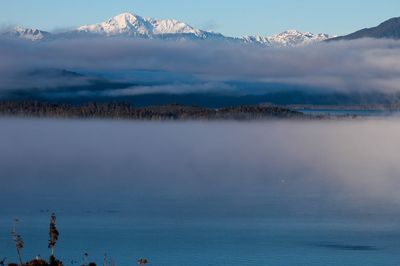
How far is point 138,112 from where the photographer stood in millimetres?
143375

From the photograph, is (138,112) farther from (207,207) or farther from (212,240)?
(212,240)

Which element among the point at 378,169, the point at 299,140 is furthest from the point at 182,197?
the point at 299,140

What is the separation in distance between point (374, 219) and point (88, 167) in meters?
23.9

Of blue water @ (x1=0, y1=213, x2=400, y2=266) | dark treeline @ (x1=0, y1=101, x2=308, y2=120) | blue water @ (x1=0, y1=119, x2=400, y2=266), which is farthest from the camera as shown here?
dark treeline @ (x1=0, y1=101, x2=308, y2=120)

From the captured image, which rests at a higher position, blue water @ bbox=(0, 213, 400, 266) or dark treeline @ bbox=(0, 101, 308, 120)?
blue water @ bbox=(0, 213, 400, 266)

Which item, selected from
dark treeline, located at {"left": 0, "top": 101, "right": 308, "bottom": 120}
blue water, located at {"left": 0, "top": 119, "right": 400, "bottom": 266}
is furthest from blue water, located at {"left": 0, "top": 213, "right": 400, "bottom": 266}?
dark treeline, located at {"left": 0, "top": 101, "right": 308, "bottom": 120}

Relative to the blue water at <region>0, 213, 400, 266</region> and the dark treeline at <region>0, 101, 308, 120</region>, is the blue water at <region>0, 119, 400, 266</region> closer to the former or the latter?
the blue water at <region>0, 213, 400, 266</region>

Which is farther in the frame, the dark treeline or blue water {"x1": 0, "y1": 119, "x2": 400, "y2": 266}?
the dark treeline

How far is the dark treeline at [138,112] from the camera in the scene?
14400cm

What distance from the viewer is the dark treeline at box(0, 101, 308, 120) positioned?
14400 cm

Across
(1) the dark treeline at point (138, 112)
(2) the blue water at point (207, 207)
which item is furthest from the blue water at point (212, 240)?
(1) the dark treeline at point (138, 112)

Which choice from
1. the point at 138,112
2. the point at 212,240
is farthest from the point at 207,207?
the point at 138,112

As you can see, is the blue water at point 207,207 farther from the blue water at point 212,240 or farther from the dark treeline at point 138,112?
the dark treeline at point 138,112

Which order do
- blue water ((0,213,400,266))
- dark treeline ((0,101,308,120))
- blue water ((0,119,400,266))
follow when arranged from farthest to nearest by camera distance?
dark treeline ((0,101,308,120))
blue water ((0,119,400,266))
blue water ((0,213,400,266))
